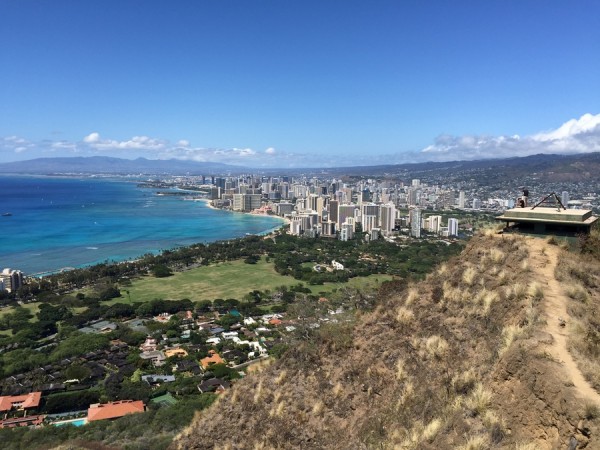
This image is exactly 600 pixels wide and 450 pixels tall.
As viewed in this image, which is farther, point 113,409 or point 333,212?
point 333,212

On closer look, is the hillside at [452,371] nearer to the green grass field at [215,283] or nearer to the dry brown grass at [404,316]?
the dry brown grass at [404,316]

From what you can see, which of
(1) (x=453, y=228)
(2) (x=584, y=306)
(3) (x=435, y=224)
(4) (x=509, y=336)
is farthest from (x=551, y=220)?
(3) (x=435, y=224)

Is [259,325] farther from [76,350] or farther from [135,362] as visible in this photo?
[76,350]

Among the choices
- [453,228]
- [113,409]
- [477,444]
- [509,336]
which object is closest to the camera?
[477,444]

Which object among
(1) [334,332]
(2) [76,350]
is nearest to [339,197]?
(2) [76,350]

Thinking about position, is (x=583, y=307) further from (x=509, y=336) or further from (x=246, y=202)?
(x=246, y=202)

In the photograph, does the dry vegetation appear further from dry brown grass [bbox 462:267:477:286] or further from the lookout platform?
dry brown grass [bbox 462:267:477:286]

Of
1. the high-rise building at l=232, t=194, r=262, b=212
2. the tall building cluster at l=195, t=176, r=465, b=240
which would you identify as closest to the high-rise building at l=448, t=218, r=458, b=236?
the tall building cluster at l=195, t=176, r=465, b=240

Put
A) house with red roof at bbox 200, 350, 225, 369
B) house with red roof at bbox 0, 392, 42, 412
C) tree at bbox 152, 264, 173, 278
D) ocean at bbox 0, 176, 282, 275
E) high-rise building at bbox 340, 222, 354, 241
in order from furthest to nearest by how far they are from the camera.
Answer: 1. high-rise building at bbox 340, 222, 354, 241
2. ocean at bbox 0, 176, 282, 275
3. tree at bbox 152, 264, 173, 278
4. house with red roof at bbox 200, 350, 225, 369
5. house with red roof at bbox 0, 392, 42, 412
